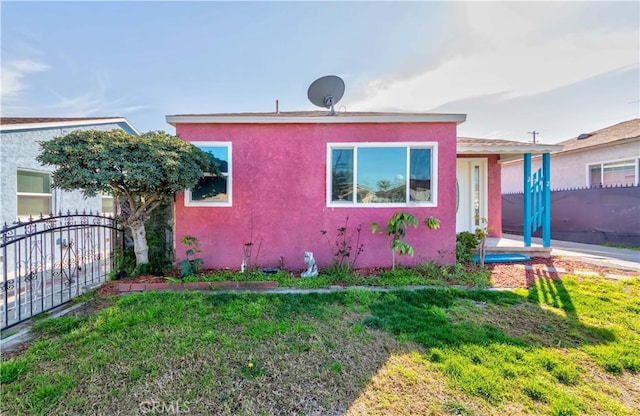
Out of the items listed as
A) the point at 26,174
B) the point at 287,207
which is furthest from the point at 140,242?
the point at 26,174

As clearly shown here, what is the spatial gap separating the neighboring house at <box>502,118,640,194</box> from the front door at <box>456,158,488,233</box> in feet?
6.48

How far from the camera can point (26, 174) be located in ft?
24.6

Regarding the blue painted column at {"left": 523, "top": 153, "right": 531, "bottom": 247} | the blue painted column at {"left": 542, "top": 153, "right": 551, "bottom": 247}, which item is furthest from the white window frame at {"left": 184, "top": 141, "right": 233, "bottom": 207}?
the blue painted column at {"left": 542, "top": 153, "right": 551, "bottom": 247}

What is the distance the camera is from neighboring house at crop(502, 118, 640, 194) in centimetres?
1021

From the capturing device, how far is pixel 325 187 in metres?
6.25

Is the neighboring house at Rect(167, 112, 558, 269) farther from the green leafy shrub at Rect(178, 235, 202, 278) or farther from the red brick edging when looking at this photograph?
the red brick edging

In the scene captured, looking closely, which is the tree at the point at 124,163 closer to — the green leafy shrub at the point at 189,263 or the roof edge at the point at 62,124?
the green leafy shrub at the point at 189,263

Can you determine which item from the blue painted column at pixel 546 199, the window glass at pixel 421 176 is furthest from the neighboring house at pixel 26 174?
the blue painted column at pixel 546 199

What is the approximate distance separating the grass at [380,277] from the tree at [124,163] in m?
1.96

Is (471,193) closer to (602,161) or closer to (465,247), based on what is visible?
(465,247)

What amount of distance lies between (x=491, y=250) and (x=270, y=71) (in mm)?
9211

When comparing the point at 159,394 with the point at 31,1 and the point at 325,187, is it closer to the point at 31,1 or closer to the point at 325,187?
the point at 325,187

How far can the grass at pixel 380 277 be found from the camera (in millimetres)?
5297

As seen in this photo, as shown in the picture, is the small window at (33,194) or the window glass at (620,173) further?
the window glass at (620,173)
